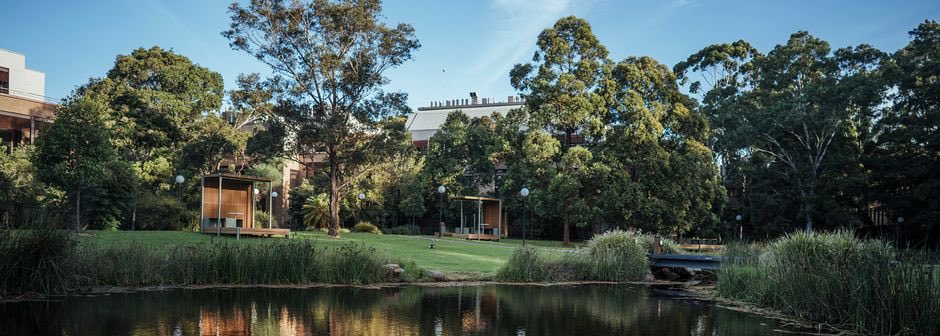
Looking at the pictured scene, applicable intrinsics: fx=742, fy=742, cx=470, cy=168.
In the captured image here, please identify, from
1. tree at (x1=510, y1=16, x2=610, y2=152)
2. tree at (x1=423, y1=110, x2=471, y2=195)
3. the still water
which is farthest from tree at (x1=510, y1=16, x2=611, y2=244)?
the still water

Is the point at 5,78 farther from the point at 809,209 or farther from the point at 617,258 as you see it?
the point at 809,209

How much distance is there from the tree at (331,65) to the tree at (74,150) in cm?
664

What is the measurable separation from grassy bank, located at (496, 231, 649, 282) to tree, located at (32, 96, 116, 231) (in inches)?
498

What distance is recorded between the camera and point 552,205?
103ft

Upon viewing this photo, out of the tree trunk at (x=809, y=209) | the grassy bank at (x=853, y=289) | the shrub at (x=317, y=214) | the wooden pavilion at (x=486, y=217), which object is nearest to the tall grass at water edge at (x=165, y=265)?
the grassy bank at (x=853, y=289)

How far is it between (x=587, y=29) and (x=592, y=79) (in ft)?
7.03

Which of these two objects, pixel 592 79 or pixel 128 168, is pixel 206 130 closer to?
pixel 128 168

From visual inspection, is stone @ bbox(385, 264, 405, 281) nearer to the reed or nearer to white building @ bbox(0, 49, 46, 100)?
the reed

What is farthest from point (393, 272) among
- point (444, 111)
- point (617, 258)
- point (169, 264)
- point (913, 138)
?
point (444, 111)

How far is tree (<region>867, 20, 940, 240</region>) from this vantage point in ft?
103

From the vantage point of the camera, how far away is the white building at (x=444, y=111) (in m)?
55.4

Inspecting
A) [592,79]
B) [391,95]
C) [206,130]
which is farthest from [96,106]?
[592,79]

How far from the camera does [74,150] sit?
2130cm

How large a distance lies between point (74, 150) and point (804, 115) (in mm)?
30456
